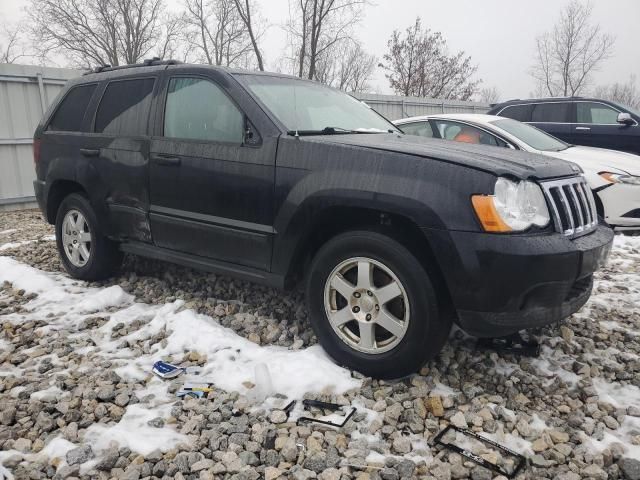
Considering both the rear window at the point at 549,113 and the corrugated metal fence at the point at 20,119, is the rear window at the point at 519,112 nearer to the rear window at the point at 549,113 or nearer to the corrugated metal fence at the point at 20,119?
the rear window at the point at 549,113

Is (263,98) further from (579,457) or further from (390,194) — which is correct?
(579,457)

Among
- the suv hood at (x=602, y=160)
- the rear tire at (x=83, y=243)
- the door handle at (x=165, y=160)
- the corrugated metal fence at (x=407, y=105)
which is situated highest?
the corrugated metal fence at (x=407, y=105)

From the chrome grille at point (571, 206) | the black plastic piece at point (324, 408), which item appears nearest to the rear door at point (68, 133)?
the black plastic piece at point (324, 408)

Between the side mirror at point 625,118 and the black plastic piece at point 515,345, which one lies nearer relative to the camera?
the black plastic piece at point 515,345

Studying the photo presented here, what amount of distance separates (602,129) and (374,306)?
8.23 meters

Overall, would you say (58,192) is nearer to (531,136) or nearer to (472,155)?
(472,155)

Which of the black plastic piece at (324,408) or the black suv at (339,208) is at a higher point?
the black suv at (339,208)

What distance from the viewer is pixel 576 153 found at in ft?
21.7

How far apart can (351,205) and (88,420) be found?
1.73 metres

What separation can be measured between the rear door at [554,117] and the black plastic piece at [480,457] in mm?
8378

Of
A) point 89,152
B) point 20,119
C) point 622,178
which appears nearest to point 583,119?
point 622,178

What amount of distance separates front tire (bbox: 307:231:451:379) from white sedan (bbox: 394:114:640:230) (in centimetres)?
318

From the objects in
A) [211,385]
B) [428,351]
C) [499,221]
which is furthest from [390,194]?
[211,385]

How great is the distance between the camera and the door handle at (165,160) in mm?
3689
